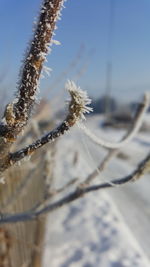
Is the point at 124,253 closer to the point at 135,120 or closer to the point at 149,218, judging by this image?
the point at 149,218

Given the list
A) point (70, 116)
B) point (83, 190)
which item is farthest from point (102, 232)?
point (70, 116)

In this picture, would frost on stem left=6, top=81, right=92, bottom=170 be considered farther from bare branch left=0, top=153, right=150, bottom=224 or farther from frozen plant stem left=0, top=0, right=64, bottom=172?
bare branch left=0, top=153, right=150, bottom=224

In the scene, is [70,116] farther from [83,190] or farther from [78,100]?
[83,190]

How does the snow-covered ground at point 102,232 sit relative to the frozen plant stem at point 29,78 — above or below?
below

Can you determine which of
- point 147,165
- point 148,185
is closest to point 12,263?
point 147,165

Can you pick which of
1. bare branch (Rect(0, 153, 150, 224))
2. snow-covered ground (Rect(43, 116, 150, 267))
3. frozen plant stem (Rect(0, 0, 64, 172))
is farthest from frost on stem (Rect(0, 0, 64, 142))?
snow-covered ground (Rect(43, 116, 150, 267))

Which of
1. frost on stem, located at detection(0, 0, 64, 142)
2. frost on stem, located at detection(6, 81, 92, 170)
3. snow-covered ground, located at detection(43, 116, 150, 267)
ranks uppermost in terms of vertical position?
frost on stem, located at detection(0, 0, 64, 142)

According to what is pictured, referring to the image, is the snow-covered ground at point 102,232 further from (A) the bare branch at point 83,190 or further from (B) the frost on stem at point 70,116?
(B) the frost on stem at point 70,116

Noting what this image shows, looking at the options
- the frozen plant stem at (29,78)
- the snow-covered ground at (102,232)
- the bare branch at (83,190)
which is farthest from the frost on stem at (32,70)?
the snow-covered ground at (102,232)

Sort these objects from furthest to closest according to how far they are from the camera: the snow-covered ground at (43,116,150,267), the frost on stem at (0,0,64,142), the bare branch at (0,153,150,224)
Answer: the snow-covered ground at (43,116,150,267)
the bare branch at (0,153,150,224)
the frost on stem at (0,0,64,142)
